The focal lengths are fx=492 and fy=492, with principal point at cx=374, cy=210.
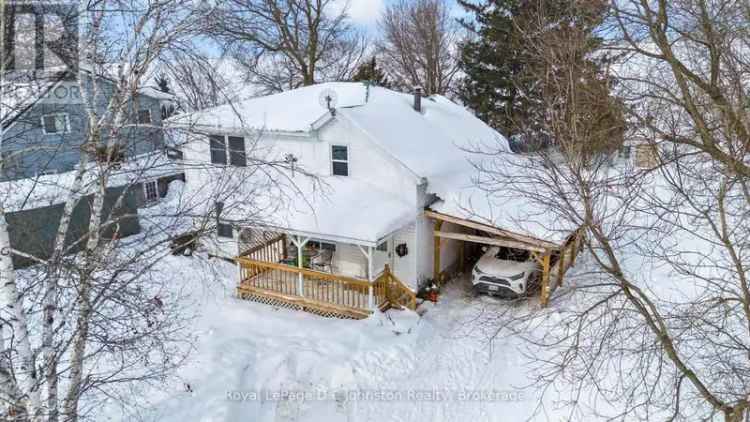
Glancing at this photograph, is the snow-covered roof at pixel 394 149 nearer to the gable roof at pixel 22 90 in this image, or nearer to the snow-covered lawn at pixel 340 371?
the snow-covered lawn at pixel 340 371

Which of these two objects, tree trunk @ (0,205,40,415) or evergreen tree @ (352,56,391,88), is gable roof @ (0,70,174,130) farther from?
evergreen tree @ (352,56,391,88)

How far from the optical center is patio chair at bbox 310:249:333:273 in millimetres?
14094

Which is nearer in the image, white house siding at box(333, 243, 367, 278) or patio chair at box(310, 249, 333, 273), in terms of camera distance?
white house siding at box(333, 243, 367, 278)

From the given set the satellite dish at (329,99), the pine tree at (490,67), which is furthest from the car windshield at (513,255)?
the pine tree at (490,67)

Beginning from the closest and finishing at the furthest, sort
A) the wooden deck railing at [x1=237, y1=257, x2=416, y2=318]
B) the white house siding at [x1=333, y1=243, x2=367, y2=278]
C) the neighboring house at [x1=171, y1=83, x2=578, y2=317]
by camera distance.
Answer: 1. the neighboring house at [x1=171, y1=83, x2=578, y2=317]
2. the wooden deck railing at [x1=237, y1=257, x2=416, y2=318]
3. the white house siding at [x1=333, y1=243, x2=367, y2=278]

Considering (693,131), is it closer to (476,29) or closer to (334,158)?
(334,158)

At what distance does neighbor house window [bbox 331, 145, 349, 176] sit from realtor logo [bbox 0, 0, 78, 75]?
8.61 m

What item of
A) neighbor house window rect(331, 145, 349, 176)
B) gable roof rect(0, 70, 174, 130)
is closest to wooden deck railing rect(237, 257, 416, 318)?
neighbor house window rect(331, 145, 349, 176)

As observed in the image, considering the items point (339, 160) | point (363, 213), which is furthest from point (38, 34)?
point (339, 160)

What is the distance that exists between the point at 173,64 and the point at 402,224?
7.17 metres

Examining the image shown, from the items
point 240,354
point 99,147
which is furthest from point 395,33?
point 99,147

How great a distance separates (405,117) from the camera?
15.5 meters

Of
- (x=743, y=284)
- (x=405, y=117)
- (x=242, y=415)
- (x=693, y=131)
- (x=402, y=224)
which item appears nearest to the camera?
(x=743, y=284)

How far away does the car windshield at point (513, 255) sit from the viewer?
47.0 ft
